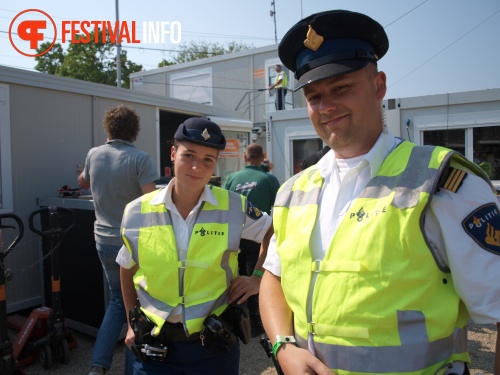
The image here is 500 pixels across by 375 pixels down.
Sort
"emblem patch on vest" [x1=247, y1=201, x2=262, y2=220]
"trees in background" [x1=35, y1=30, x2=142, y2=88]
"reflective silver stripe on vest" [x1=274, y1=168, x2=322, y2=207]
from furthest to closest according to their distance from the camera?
"trees in background" [x1=35, y1=30, x2=142, y2=88], "emblem patch on vest" [x1=247, y1=201, x2=262, y2=220], "reflective silver stripe on vest" [x1=274, y1=168, x2=322, y2=207]

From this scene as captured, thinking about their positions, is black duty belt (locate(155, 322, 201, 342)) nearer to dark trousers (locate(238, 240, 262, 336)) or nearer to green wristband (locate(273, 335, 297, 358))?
green wristband (locate(273, 335, 297, 358))

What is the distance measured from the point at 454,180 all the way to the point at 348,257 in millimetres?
372

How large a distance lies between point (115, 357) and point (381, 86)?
3.79 meters

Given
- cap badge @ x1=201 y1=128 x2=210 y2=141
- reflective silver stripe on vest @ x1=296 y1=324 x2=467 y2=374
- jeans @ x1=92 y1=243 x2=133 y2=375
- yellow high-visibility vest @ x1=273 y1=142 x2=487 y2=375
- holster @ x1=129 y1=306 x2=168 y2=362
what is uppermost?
cap badge @ x1=201 y1=128 x2=210 y2=141

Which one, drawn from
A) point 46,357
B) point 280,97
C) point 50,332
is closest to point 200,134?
point 50,332

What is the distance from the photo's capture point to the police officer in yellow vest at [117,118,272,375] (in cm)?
199

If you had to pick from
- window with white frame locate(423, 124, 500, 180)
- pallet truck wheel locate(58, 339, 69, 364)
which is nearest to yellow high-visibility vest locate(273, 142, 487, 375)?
pallet truck wheel locate(58, 339, 69, 364)

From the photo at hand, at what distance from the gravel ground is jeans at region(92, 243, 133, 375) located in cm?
44

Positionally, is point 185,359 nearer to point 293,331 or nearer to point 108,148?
point 293,331

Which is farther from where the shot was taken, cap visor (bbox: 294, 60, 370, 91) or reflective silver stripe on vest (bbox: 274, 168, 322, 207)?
reflective silver stripe on vest (bbox: 274, 168, 322, 207)

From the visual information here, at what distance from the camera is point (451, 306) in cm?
116

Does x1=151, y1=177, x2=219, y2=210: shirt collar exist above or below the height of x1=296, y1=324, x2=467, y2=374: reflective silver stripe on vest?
above

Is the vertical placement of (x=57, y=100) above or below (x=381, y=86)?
above

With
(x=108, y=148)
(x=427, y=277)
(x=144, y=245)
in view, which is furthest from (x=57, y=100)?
(x=427, y=277)
